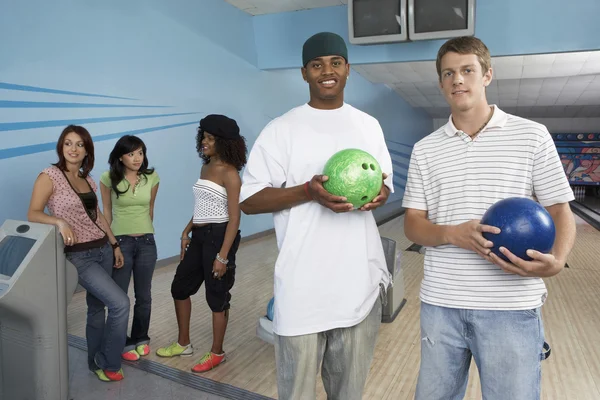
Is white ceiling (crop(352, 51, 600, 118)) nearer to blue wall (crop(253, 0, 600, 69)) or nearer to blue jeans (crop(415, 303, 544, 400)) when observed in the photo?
blue wall (crop(253, 0, 600, 69))

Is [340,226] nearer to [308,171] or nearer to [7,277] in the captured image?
[308,171]

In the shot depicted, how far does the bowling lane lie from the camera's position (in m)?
2.36

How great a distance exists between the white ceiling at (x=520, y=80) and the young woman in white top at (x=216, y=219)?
3.78 m

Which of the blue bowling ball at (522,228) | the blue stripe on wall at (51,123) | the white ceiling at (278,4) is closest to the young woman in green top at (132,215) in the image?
the blue stripe on wall at (51,123)

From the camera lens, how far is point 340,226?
4.49 feet

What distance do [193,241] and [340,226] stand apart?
1.30 m

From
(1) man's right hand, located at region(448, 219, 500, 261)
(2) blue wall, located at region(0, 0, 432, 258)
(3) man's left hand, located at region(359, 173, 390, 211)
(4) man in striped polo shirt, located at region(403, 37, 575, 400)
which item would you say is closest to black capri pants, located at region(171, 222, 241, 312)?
(3) man's left hand, located at region(359, 173, 390, 211)

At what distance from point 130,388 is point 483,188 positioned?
198cm

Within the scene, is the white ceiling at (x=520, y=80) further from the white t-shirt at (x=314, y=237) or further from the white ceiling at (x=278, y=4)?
the white t-shirt at (x=314, y=237)

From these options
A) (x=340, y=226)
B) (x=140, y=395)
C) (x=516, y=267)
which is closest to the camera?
(x=516, y=267)

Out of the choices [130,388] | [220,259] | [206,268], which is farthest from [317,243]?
[130,388]

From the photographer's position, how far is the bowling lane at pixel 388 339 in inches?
93.0

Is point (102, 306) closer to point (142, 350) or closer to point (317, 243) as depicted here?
point (142, 350)

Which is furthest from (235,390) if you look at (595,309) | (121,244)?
(595,309)
